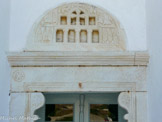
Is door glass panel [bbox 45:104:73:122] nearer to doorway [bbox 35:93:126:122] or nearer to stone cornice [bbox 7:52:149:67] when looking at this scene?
doorway [bbox 35:93:126:122]

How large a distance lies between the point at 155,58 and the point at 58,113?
50.0 inches

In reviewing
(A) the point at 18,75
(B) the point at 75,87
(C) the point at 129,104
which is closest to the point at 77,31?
(B) the point at 75,87

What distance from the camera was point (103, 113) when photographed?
9.09 ft

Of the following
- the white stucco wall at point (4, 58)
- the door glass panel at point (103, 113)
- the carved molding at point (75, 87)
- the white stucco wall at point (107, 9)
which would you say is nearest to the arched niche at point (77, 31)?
the white stucco wall at point (107, 9)

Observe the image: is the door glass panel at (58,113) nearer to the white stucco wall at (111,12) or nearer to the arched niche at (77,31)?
the white stucco wall at (111,12)

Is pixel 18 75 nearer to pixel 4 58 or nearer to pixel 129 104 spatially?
pixel 4 58

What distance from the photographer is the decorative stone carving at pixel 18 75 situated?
90.3 inches

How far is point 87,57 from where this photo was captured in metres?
2.28

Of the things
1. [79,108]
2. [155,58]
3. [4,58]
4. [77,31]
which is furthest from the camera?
[79,108]

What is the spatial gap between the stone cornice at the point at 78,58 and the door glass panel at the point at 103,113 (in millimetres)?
662

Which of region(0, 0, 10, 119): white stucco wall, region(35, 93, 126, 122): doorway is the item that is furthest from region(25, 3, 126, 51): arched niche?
region(35, 93, 126, 122): doorway

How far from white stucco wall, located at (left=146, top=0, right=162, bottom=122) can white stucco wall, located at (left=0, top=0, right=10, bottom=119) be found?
1.27 m

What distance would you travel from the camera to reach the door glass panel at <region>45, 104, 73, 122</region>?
2.76m

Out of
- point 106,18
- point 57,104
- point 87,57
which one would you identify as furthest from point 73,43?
point 57,104
